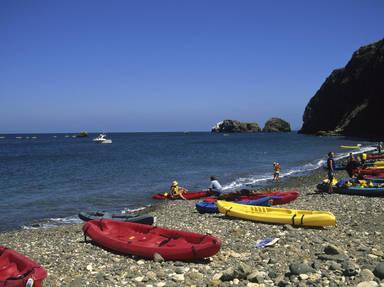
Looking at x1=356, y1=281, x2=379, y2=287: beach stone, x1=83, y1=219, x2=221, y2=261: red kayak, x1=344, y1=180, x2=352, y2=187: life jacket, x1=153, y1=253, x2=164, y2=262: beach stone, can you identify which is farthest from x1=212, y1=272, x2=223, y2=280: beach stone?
x1=344, y1=180, x2=352, y2=187: life jacket

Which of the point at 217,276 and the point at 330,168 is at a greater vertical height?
the point at 330,168

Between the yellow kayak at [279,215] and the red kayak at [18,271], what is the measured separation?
8686mm

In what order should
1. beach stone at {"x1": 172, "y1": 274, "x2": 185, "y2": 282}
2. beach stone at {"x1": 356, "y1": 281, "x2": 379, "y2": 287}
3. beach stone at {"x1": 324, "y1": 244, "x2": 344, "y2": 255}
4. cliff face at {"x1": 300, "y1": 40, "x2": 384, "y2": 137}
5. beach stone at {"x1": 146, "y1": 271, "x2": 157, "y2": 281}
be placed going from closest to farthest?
beach stone at {"x1": 356, "y1": 281, "x2": 379, "y2": 287}, beach stone at {"x1": 172, "y1": 274, "x2": 185, "y2": 282}, beach stone at {"x1": 146, "y1": 271, "x2": 157, "y2": 281}, beach stone at {"x1": 324, "y1": 244, "x2": 344, "y2": 255}, cliff face at {"x1": 300, "y1": 40, "x2": 384, "y2": 137}

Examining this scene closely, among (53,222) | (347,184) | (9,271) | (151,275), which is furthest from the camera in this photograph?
(347,184)

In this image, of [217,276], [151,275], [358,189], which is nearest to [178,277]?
[151,275]

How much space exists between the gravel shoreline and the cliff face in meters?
94.7

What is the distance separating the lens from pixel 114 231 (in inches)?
527

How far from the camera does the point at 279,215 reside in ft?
49.4

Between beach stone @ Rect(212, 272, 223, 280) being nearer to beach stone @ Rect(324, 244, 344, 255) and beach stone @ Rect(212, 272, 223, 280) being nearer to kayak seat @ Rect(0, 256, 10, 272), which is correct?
beach stone @ Rect(324, 244, 344, 255)

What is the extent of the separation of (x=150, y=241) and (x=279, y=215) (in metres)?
5.41

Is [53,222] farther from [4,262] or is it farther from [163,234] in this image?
[4,262]

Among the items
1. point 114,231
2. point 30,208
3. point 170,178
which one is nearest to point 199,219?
point 114,231

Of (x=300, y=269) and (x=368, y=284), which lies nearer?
(x=368, y=284)

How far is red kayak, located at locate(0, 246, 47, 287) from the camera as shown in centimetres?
823
